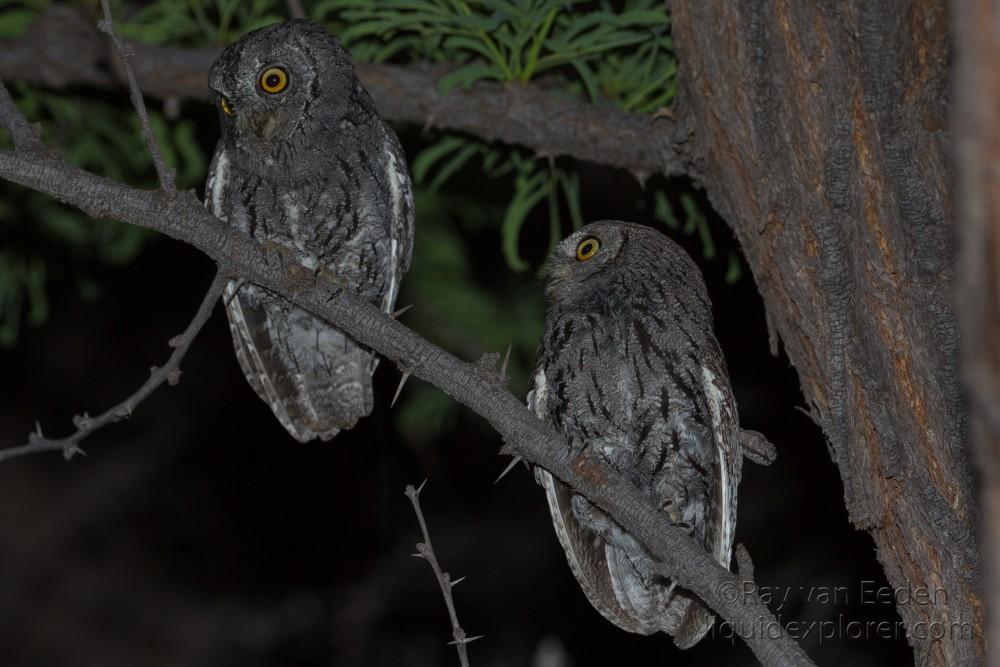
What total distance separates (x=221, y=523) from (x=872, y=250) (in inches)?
224

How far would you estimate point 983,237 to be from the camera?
1.16 metres

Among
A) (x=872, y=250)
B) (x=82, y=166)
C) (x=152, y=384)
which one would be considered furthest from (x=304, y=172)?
(x=82, y=166)

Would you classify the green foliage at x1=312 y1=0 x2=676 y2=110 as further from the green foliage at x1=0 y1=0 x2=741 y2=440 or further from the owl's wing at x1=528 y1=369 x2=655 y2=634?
the owl's wing at x1=528 y1=369 x2=655 y2=634

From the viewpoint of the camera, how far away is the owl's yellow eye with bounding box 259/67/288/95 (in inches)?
130

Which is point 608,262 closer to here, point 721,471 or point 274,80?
point 721,471

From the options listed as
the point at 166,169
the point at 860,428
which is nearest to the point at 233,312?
the point at 166,169

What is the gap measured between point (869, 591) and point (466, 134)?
2172 millimetres

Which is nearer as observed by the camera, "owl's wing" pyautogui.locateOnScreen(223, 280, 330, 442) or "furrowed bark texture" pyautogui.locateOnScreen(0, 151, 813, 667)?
"furrowed bark texture" pyautogui.locateOnScreen(0, 151, 813, 667)

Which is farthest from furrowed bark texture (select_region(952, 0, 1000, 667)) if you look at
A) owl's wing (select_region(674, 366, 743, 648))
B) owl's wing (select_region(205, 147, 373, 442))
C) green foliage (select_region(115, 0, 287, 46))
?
green foliage (select_region(115, 0, 287, 46))

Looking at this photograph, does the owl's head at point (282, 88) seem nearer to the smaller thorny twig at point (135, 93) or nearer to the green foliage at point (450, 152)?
the green foliage at point (450, 152)

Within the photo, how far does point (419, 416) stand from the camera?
5.30 m

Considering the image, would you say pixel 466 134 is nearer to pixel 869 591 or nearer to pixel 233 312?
pixel 233 312

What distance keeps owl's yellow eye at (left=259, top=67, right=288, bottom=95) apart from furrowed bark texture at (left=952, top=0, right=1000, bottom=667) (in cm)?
245

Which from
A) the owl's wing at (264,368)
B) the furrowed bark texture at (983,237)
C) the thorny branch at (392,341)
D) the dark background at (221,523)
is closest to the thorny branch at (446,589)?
the thorny branch at (392,341)
